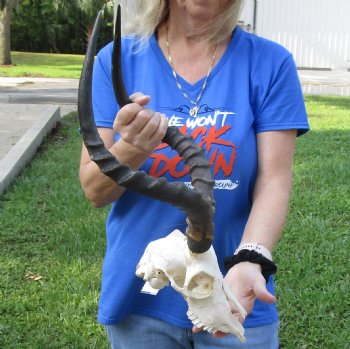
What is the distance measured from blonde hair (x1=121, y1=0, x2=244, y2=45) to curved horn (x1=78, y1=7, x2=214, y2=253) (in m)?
0.63

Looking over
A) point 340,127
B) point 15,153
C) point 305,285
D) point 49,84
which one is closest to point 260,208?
point 305,285

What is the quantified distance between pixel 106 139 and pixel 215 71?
392mm

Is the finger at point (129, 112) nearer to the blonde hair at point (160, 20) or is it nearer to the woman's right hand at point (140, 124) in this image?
the woman's right hand at point (140, 124)

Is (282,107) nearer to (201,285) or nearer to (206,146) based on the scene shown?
(206,146)

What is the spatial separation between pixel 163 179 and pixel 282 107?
80 centimetres

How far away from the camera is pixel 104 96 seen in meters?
1.87

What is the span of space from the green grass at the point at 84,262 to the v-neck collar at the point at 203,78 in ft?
7.11

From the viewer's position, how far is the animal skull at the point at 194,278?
1.41m

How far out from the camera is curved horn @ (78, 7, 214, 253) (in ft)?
3.79

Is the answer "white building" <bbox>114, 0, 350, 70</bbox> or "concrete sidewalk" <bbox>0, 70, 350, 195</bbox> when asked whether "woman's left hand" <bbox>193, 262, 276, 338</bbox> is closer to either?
"concrete sidewalk" <bbox>0, 70, 350, 195</bbox>

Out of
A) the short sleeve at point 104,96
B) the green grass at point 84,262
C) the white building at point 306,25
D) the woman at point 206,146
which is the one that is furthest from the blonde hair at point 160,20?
the white building at point 306,25

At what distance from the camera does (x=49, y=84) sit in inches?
739

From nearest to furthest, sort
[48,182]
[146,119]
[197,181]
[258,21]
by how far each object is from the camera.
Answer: [197,181] → [146,119] → [48,182] → [258,21]

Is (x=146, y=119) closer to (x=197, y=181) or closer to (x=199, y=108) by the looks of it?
(x=197, y=181)
